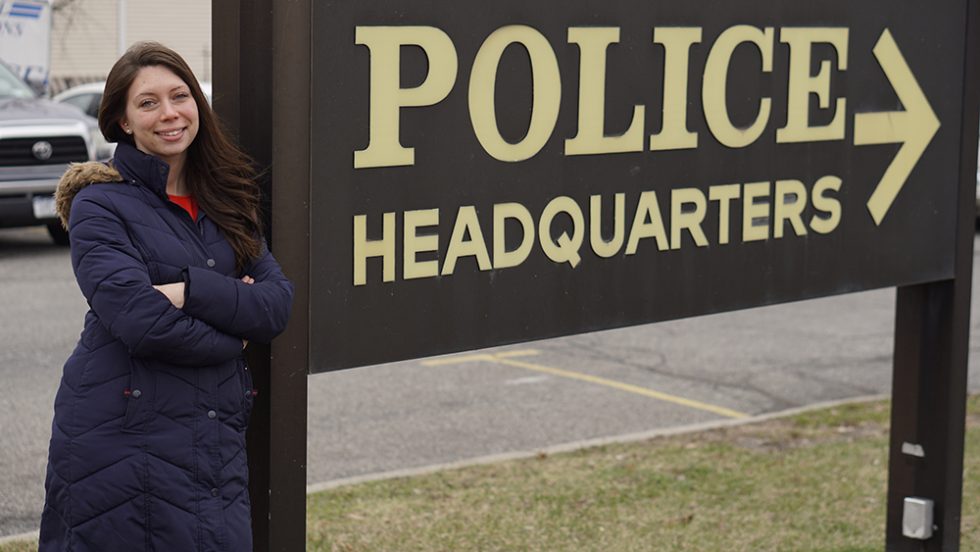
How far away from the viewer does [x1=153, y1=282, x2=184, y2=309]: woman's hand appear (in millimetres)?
3096

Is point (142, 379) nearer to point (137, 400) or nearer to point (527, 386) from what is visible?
point (137, 400)

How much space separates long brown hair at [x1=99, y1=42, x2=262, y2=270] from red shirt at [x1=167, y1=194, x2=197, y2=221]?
0.02 meters

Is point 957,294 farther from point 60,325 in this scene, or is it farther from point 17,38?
point 17,38

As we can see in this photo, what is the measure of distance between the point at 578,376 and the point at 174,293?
6.40 metres

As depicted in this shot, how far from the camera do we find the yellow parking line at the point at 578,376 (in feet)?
27.8

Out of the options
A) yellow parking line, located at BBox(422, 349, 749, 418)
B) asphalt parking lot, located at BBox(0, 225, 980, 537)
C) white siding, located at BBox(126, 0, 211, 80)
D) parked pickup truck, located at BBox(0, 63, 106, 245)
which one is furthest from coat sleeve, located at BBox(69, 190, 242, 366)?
white siding, located at BBox(126, 0, 211, 80)

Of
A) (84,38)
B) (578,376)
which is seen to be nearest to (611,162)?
(578,376)

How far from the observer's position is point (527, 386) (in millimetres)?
8969

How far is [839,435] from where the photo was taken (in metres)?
7.64

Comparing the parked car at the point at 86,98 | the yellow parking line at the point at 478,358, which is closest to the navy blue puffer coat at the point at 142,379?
the yellow parking line at the point at 478,358

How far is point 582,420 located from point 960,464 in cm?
309

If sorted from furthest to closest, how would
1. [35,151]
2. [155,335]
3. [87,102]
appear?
1. [87,102]
2. [35,151]
3. [155,335]

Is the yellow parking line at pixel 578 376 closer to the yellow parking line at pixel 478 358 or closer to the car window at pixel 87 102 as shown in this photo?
the yellow parking line at pixel 478 358

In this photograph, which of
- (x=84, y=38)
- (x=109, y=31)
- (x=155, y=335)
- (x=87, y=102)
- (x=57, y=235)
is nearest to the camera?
(x=155, y=335)
